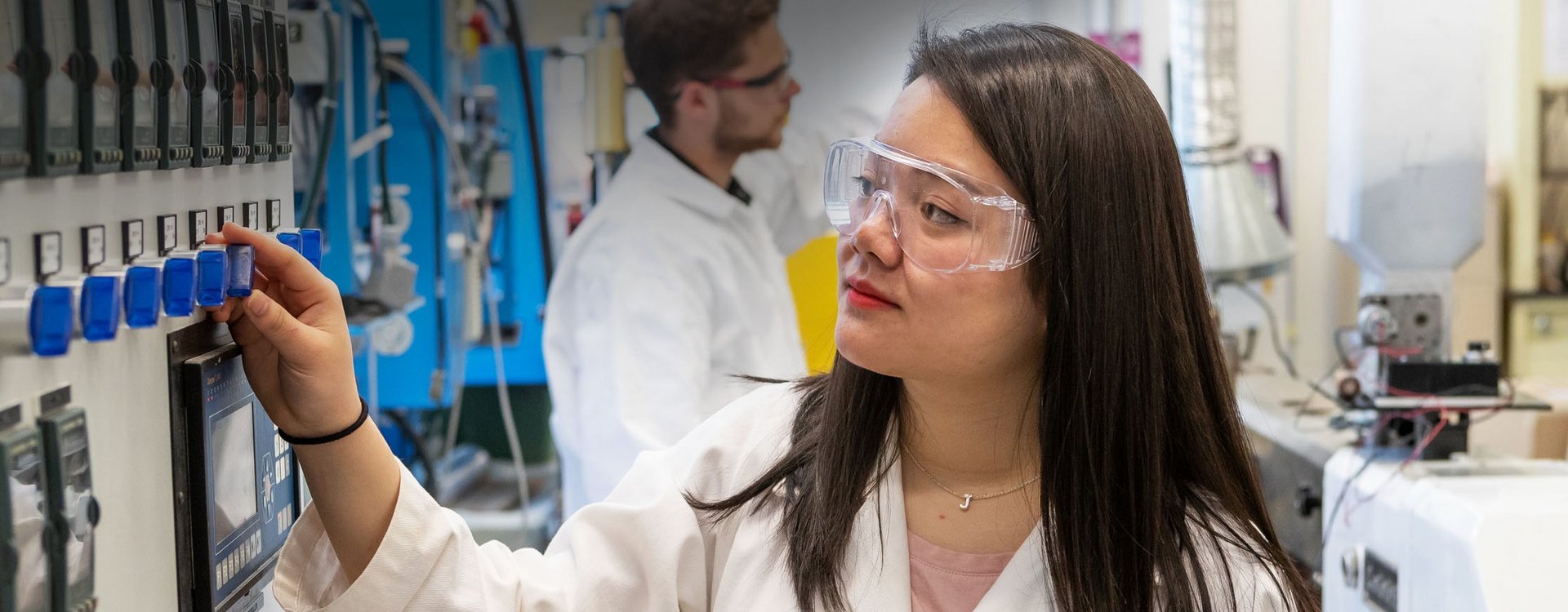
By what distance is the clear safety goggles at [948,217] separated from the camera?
1233mm

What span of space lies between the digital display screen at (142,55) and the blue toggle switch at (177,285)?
85mm

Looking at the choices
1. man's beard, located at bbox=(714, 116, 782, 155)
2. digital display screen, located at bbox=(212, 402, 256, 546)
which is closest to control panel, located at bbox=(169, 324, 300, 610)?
digital display screen, located at bbox=(212, 402, 256, 546)

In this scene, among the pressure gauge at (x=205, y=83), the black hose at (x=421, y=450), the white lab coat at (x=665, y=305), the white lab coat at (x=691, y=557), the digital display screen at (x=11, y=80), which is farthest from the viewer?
the black hose at (x=421, y=450)

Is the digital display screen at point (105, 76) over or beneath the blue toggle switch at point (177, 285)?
over

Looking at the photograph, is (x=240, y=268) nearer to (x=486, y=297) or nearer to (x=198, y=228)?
(x=198, y=228)

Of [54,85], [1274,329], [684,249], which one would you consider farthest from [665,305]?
[1274,329]

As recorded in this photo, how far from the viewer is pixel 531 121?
3.17 m

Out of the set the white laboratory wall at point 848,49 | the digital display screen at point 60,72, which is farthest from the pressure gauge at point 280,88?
the white laboratory wall at point 848,49

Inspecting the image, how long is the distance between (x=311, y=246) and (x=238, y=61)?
0.56ft

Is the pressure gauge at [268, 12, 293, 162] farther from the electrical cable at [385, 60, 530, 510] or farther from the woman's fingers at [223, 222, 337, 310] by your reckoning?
the electrical cable at [385, 60, 530, 510]

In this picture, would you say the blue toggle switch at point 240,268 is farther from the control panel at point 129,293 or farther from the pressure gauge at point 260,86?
the pressure gauge at point 260,86

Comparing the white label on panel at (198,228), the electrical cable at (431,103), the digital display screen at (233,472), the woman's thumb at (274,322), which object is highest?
the electrical cable at (431,103)

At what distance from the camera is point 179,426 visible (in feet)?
3.30

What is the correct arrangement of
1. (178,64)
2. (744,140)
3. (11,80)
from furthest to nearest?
(744,140) < (178,64) < (11,80)
